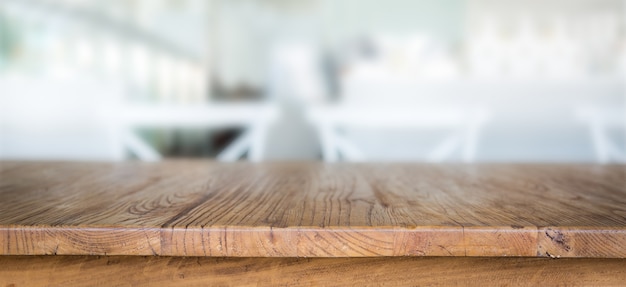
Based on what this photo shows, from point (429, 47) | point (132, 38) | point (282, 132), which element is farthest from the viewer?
point (429, 47)

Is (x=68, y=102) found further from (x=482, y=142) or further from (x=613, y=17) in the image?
(x=613, y=17)

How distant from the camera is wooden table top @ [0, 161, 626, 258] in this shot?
1.02 ft

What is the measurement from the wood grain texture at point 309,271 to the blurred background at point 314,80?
1267 mm

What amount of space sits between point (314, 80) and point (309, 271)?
3.46m

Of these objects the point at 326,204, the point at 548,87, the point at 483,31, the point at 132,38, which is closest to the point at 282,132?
the point at 548,87

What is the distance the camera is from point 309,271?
0.34 m

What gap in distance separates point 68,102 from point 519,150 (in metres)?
1.79

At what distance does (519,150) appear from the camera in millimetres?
2301

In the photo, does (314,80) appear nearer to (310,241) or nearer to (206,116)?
(206,116)

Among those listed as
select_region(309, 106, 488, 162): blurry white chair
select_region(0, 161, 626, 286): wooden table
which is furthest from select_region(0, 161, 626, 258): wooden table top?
select_region(309, 106, 488, 162): blurry white chair

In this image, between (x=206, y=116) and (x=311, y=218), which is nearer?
(x=311, y=218)

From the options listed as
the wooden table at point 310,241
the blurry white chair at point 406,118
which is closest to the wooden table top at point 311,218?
the wooden table at point 310,241

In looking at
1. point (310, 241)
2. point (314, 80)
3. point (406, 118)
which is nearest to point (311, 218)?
point (310, 241)

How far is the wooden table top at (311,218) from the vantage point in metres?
0.31
